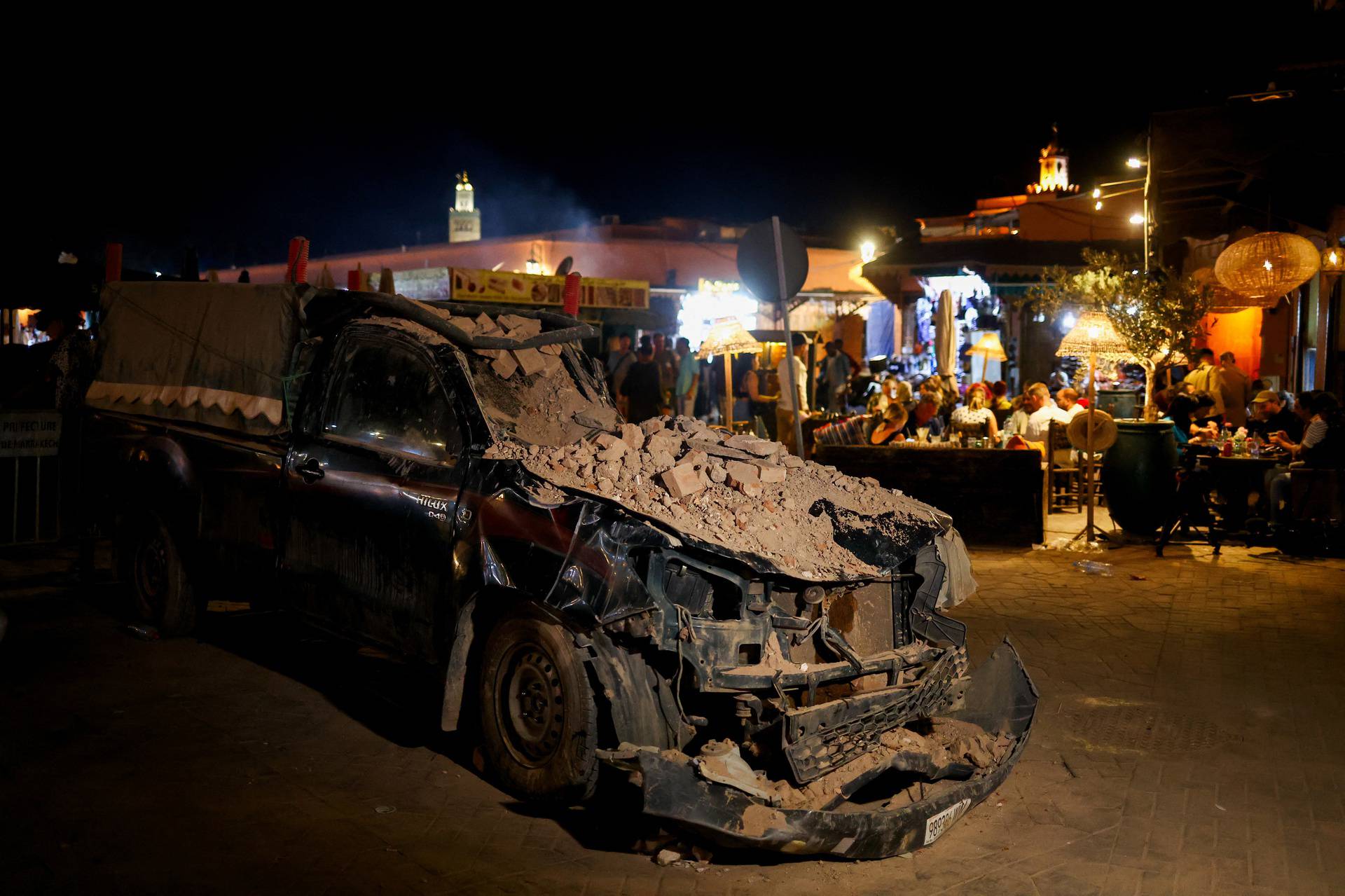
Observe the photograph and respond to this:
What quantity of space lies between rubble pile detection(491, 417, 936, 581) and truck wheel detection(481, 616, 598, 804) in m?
0.69

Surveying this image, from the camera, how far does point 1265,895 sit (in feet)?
12.7

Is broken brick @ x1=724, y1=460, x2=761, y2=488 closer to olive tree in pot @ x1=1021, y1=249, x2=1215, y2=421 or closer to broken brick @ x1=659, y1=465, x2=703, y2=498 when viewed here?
broken brick @ x1=659, y1=465, x2=703, y2=498

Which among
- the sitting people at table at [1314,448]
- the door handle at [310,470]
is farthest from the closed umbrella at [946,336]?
the door handle at [310,470]

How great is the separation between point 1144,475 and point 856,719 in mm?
8423

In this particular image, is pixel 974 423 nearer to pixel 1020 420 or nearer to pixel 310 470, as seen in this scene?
pixel 1020 420

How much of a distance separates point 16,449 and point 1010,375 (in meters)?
23.5

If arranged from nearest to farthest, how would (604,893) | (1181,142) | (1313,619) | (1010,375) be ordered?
(604,893), (1313,619), (1181,142), (1010,375)

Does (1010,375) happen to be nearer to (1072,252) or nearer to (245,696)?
(1072,252)

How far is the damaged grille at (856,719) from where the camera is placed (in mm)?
3977

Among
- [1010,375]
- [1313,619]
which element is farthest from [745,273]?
[1010,375]

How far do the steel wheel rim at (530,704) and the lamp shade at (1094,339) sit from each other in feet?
30.1

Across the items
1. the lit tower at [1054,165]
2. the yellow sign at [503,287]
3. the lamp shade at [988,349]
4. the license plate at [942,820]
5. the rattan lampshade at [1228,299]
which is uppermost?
the lit tower at [1054,165]

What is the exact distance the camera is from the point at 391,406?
5535 mm

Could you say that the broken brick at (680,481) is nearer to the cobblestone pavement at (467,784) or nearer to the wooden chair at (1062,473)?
the cobblestone pavement at (467,784)
